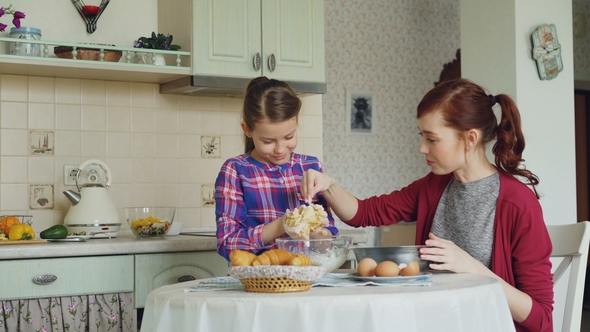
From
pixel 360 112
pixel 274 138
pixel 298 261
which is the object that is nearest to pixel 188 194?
pixel 274 138

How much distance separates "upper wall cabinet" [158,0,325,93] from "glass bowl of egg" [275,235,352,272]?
150 centimetres

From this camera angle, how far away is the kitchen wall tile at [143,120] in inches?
128

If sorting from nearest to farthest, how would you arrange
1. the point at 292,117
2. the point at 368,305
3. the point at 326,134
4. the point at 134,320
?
the point at 368,305, the point at 292,117, the point at 134,320, the point at 326,134

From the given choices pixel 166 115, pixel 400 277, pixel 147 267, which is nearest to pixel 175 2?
pixel 166 115

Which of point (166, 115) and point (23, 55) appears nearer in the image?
point (23, 55)

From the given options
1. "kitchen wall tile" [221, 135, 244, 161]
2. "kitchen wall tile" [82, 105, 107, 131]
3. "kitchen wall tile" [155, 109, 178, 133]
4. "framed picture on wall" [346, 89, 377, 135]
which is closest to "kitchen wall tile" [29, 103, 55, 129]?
"kitchen wall tile" [82, 105, 107, 131]

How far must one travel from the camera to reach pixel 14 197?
9.91 feet

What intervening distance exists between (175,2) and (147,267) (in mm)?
1175

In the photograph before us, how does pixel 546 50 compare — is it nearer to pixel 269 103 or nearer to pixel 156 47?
pixel 156 47

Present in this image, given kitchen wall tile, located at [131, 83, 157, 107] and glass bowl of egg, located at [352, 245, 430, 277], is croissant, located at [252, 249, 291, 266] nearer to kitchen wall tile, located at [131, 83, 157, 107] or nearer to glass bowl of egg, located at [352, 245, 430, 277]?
glass bowl of egg, located at [352, 245, 430, 277]

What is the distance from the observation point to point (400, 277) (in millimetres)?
1542

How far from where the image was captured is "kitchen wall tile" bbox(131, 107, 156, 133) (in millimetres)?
3244

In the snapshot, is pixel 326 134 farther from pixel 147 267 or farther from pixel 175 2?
pixel 147 267

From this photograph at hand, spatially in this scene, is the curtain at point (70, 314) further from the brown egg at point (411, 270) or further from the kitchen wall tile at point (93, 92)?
the brown egg at point (411, 270)
